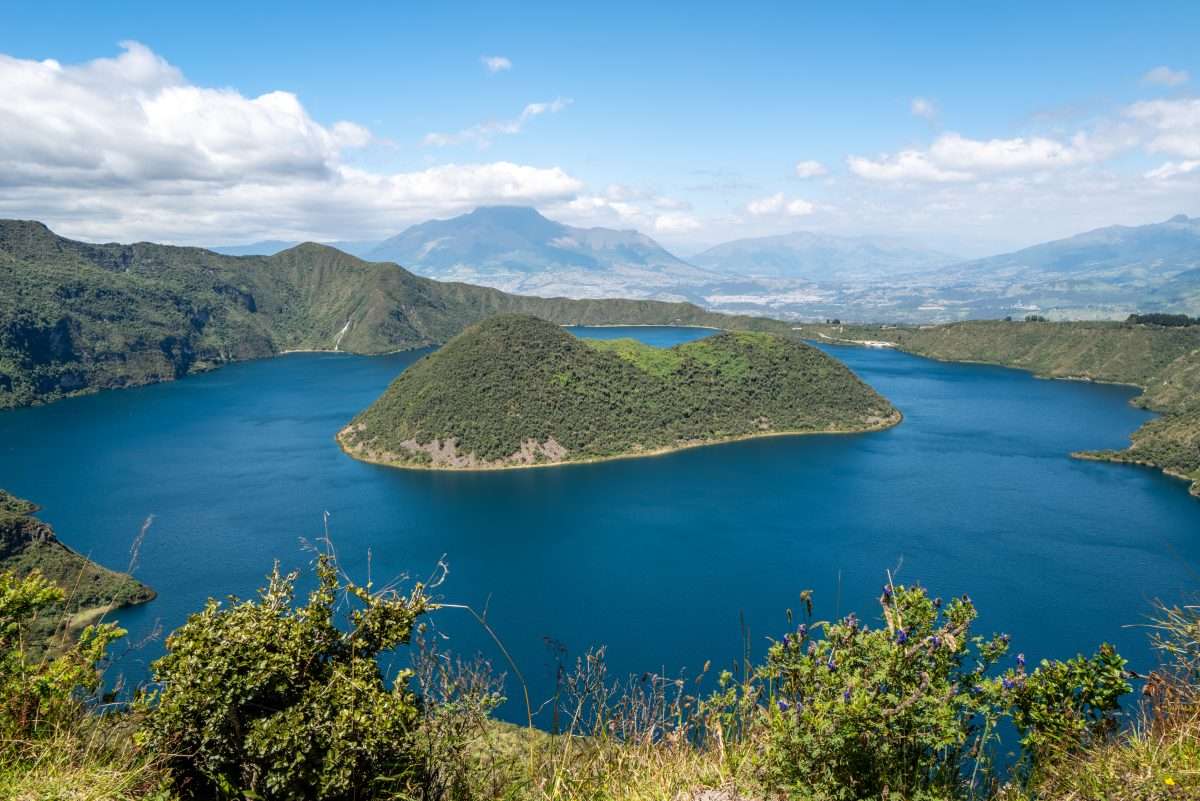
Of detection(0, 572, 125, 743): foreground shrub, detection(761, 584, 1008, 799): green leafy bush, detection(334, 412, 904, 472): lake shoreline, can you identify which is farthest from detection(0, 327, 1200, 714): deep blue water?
detection(761, 584, 1008, 799): green leafy bush

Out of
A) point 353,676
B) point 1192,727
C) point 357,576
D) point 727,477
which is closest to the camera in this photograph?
point 1192,727

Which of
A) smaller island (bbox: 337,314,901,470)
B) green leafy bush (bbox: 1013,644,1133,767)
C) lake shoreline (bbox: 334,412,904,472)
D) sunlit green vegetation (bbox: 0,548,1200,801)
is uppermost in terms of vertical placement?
sunlit green vegetation (bbox: 0,548,1200,801)

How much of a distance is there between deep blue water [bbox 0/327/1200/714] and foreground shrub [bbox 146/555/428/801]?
1081 inches

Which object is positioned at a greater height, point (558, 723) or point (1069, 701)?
point (558, 723)

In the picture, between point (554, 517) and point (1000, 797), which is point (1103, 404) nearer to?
point (554, 517)

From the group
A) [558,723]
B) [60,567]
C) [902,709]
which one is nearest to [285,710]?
[558,723]

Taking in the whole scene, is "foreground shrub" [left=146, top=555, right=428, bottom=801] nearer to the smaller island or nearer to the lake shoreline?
the lake shoreline

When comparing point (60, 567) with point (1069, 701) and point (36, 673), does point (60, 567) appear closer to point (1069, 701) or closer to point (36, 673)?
point (36, 673)

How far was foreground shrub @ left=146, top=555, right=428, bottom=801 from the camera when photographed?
7117 mm

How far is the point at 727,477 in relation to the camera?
243 feet

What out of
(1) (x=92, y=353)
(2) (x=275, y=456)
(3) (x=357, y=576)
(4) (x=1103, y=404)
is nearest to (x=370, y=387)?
(2) (x=275, y=456)

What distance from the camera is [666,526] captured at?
6009 cm

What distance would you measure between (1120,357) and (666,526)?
403 feet

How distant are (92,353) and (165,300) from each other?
134ft
